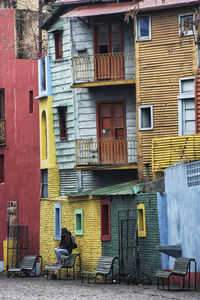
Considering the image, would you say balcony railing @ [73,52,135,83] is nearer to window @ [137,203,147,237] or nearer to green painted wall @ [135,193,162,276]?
window @ [137,203,147,237]

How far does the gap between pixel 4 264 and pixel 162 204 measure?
13290mm

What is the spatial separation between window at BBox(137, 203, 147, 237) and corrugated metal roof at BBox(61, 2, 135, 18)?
7696mm

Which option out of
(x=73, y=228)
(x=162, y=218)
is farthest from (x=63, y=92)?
(x=162, y=218)

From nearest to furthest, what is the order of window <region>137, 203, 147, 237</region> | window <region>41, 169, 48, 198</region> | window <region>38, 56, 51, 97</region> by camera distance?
1. window <region>137, 203, 147, 237</region>
2. window <region>38, 56, 51, 97</region>
3. window <region>41, 169, 48, 198</region>

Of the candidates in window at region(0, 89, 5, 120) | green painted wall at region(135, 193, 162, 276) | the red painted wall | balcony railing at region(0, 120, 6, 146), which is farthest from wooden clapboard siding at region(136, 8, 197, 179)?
window at region(0, 89, 5, 120)

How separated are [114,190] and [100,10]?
6675 millimetres

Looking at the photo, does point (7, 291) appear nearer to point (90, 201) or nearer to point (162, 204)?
point (162, 204)

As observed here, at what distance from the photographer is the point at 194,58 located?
32438 mm

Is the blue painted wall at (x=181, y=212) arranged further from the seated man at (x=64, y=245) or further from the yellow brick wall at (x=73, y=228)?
the seated man at (x=64, y=245)

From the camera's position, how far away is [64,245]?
107 feet

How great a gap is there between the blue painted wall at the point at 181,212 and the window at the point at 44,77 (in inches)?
401

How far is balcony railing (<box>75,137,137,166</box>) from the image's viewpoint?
34750 mm

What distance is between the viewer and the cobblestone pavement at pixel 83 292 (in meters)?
22.8

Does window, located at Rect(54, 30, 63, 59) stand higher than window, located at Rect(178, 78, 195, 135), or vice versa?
window, located at Rect(54, 30, 63, 59)
